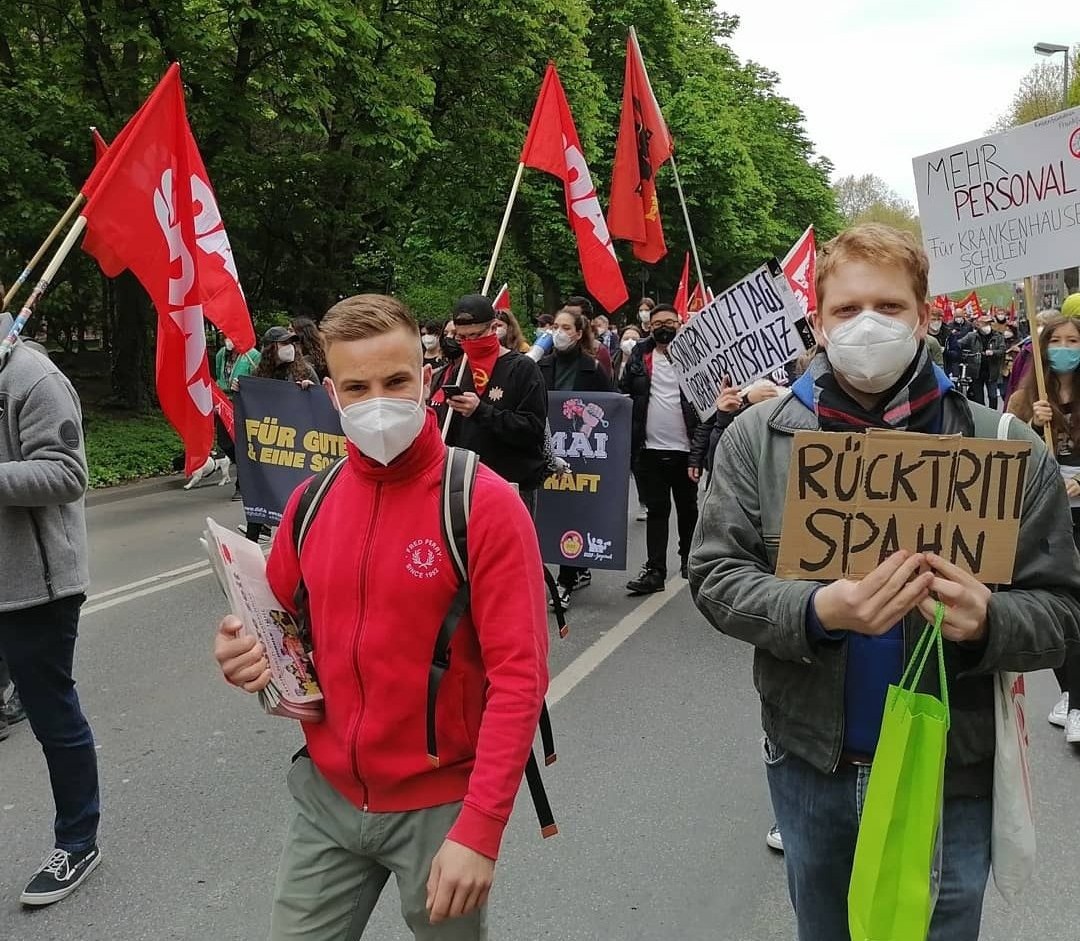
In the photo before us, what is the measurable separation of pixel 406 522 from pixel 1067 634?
1223mm

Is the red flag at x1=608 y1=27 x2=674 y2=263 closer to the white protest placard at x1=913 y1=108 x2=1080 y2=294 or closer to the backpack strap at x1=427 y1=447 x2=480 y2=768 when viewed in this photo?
the white protest placard at x1=913 y1=108 x2=1080 y2=294

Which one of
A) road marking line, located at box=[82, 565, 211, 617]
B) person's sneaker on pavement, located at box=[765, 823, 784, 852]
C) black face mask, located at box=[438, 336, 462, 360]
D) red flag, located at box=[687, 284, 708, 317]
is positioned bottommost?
person's sneaker on pavement, located at box=[765, 823, 784, 852]

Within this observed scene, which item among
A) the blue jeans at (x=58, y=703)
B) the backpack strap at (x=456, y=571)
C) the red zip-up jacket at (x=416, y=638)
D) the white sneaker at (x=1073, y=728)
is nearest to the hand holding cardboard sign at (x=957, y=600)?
the red zip-up jacket at (x=416, y=638)

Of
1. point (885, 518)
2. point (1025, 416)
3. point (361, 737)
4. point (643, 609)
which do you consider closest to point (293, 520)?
point (361, 737)

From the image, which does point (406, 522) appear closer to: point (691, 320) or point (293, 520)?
point (293, 520)

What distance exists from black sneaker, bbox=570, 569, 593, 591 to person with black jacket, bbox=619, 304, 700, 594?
0.98ft

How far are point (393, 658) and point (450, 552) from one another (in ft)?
0.76

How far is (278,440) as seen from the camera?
6.53m

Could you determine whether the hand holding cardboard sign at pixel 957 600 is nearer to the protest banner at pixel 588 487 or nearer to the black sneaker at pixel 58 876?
the black sneaker at pixel 58 876

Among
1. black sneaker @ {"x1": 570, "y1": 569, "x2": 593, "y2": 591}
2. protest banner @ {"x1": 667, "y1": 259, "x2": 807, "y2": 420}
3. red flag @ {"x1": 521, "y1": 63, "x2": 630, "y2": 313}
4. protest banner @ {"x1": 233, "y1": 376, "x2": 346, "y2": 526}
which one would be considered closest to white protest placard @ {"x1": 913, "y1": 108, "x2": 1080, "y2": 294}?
protest banner @ {"x1": 667, "y1": 259, "x2": 807, "y2": 420}

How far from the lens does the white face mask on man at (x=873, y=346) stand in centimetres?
176

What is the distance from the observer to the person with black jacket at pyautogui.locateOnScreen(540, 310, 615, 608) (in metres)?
7.05

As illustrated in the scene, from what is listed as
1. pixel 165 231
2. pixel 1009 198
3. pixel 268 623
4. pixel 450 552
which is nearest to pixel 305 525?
pixel 268 623

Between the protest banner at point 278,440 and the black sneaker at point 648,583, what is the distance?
2223 mm
